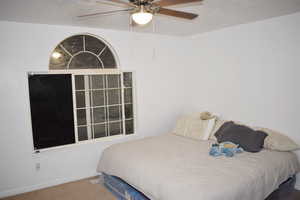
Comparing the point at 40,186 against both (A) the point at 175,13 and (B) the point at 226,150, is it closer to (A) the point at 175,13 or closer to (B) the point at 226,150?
(B) the point at 226,150

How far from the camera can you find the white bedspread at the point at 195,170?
2014mm

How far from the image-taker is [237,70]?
141 inches

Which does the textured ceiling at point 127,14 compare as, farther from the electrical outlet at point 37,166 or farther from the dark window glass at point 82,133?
the electrical outlet at point 37,166

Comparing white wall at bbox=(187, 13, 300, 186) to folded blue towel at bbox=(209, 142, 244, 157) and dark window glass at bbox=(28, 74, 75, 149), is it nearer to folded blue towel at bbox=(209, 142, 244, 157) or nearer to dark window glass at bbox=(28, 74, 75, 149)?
folded blue towel at bbox=(209, 142, 244, 157)

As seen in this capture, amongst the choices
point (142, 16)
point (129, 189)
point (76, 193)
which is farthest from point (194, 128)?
point (142, 16)

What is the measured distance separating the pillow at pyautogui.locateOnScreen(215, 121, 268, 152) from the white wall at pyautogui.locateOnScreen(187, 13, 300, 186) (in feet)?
1.26

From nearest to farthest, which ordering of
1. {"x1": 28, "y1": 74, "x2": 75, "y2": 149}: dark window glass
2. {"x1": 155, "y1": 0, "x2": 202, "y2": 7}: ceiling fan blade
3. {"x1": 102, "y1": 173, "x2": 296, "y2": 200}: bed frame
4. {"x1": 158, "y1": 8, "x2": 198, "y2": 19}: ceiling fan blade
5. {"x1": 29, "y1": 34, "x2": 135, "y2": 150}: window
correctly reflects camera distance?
{"x1": 155, "y1": 0, "x2": 202, "y2": 7}: ceiling fan blade → {"x1": 158, "y1": 8, "x2": 198, "y2": 19}: ceiling fan blade → {"x1": 102, "y1": 173, "x2": 296, "y2": 200}: bed frame → {"x1": 28, "y1": 74, "x2": 75, "y2": 149}: dark window glass → {"x1": 29, "y1": 34, "x2": 135, "y2": 150}: window

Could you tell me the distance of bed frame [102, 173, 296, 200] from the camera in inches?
101

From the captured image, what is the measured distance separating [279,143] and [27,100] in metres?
3.50

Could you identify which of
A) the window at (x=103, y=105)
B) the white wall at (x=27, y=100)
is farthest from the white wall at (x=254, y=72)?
the window at (x=103, y=105)

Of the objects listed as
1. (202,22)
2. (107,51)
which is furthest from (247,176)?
(107,51)

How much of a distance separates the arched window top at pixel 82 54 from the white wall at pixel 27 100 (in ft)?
0.36

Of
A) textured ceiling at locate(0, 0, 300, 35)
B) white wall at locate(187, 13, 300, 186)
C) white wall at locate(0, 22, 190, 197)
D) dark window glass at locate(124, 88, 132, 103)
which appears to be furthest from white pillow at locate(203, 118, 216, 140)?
textured ceiling at locate(0, 0, 300, 35)

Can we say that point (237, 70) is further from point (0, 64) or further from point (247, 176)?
point (0, 64)
